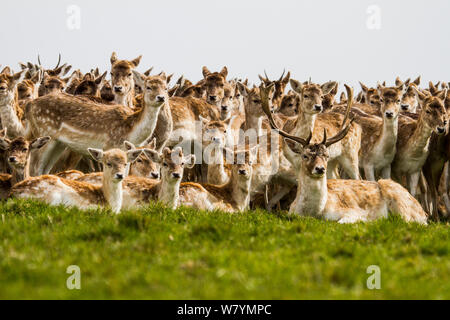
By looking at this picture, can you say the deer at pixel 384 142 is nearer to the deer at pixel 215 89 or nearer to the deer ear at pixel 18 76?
the deer at pixel 215 89

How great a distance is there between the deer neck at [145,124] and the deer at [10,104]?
224 centimetres

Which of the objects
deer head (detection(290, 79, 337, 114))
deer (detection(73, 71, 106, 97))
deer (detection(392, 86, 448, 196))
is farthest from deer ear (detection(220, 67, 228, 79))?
deer head (detection(290, 79, 337, 114))

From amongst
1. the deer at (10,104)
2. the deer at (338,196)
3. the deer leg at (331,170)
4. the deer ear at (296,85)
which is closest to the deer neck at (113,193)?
the deer at (338,196)

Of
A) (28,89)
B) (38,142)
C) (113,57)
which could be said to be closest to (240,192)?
(38,142)

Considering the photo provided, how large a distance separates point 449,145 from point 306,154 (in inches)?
146

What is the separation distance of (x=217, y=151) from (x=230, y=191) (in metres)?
1.14

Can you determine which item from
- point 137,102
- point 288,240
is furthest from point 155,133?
point 288,240

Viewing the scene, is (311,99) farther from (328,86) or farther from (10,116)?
(10,116)

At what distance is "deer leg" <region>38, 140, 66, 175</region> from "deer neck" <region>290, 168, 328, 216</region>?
13.7ft

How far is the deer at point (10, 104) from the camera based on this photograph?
37.4ft

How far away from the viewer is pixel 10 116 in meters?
11.5

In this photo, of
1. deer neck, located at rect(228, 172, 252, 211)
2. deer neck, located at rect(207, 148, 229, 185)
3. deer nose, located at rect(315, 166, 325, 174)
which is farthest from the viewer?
deer neck, located at rect(207, 148, 229, 185)

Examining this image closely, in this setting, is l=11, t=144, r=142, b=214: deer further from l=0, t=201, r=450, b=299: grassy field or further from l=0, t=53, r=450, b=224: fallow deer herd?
l=0, t=201, r=450, b=299: grassy field

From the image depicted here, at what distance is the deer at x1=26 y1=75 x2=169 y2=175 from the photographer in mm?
10320
